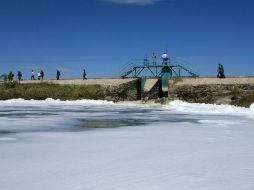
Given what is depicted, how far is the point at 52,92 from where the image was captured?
38.6 metres

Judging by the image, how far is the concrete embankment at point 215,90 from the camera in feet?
96.9

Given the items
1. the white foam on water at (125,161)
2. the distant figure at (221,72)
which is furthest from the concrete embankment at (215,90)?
the white foam on water at (125,161)

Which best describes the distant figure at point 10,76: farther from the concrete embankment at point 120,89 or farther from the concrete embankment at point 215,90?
the concrete embankment at point 215,90

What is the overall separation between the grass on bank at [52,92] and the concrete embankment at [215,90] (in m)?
7.53

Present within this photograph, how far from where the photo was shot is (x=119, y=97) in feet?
120

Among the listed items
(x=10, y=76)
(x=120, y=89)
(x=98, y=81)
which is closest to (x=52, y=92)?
(x=98, y=81)

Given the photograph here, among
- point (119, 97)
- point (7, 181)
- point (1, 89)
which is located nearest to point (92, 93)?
point (119, 97)

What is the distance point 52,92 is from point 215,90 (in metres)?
15.2

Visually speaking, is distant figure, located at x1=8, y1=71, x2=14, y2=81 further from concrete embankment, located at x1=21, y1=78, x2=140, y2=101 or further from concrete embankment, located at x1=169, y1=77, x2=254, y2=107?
concrete embankment, located at x1=169, y1=77, x2=254, y2=107

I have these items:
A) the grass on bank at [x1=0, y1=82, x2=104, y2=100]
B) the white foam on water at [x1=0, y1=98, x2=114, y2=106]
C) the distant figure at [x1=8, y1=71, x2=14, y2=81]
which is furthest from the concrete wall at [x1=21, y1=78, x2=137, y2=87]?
the distant figure at [x1=8, y1=71, x2=14, y2=81]

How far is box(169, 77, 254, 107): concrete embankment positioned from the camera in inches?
1163

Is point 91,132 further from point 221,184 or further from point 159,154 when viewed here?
point 221,184

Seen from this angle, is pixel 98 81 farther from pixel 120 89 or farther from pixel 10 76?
pixel 10 76

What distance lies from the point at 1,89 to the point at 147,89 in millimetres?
14960
